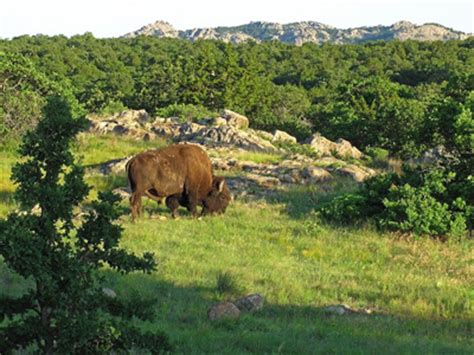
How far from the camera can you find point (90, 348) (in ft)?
15.5

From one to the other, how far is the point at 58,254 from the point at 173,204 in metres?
12.7

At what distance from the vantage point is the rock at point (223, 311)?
8.71 m

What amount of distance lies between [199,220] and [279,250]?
3.48m

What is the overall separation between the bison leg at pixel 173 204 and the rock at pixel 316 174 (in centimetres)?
636

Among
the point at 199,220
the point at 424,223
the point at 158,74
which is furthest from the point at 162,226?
the point at 158,74

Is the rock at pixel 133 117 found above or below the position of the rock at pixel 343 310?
above

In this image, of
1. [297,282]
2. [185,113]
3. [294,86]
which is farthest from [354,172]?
[294,86]

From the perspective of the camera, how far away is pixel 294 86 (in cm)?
6938

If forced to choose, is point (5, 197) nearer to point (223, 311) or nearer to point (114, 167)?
point (114, 167)

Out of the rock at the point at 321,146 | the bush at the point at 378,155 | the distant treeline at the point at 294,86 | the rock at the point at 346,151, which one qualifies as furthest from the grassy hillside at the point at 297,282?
the rock at the point at 346,151

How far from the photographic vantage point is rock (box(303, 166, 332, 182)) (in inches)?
875

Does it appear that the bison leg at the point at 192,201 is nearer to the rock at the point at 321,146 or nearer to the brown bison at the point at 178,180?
the brown bison at the point at 178,180

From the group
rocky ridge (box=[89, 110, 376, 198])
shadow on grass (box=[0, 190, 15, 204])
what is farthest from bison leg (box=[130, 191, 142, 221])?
shadow on grass (box=[0, 190, 15, 204])

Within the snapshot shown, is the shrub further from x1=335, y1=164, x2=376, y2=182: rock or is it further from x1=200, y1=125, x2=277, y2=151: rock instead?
x1=200, y1=125, x2=277, y2=151: rock
